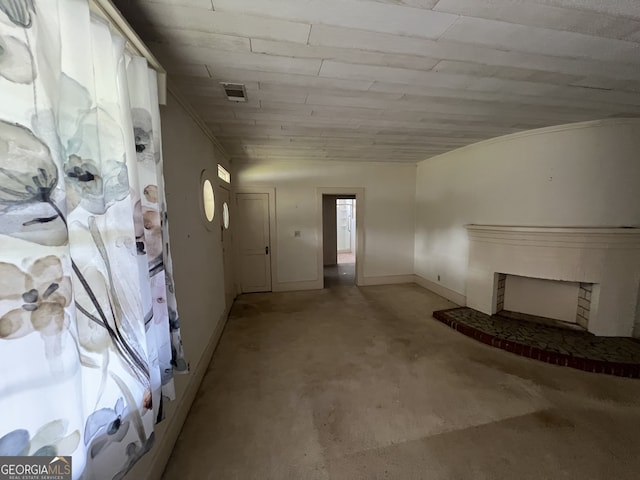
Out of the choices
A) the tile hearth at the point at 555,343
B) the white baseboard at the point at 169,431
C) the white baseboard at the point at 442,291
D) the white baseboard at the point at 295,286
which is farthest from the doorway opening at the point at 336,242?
the white baseboard at the point at 169,431

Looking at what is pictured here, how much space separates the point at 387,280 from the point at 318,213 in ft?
6.66

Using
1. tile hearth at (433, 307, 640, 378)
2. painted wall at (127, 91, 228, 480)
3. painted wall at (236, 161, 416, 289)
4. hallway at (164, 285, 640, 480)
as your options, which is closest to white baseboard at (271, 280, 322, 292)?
painted wall at (236, 161, 416, 289)

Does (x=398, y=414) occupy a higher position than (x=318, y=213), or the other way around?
(x=318, y=213)

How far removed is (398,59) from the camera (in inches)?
61.1

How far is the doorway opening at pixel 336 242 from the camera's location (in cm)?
588

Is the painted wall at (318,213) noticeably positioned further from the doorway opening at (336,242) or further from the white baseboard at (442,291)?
the doorway opening at (336,242)

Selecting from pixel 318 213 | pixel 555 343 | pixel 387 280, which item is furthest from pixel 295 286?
pixel 555 343

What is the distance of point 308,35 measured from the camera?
1332mm

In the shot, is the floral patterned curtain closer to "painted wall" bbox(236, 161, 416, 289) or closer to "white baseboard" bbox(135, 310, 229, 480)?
"white baseboard" bbox(135, 310, 229, 480)

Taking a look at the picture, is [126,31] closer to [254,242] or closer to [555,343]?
[254,242]

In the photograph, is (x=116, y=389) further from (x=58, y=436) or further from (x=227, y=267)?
(x=227, y=267)

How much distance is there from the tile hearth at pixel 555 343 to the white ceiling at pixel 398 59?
237 cm

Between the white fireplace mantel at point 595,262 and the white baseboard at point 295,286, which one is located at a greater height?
the white fireplace mantel at point 595,262

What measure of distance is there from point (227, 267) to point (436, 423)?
3229mm
